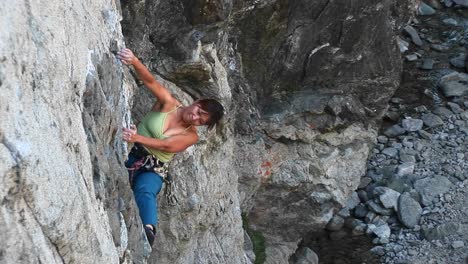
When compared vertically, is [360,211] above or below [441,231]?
above

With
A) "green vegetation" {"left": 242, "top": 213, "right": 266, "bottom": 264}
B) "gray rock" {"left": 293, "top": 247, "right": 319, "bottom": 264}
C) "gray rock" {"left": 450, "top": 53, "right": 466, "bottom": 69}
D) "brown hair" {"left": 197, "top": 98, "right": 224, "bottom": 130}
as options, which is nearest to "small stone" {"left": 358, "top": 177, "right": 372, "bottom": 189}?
"gray rock" {"left": 293, "top": 247, "right": 319, "bottom": 264}

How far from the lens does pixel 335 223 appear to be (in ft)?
60.1

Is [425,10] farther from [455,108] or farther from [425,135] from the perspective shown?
[425,135]

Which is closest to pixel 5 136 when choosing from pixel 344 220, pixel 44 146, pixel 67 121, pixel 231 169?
pixel 44 146

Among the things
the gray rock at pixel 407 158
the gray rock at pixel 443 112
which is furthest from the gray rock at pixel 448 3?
the gray rock at pixel 407 158

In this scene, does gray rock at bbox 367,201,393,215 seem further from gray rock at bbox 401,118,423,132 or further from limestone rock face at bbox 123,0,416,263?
gray rock at bbox 401,118,423,132

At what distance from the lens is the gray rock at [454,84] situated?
21.7m

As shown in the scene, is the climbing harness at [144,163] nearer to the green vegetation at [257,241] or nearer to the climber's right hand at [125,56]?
the climber's right hand at [125,56]

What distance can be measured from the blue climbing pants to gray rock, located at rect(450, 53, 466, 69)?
52.8 feet

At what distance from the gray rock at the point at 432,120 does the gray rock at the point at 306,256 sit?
6009mm

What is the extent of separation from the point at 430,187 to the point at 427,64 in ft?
17.1

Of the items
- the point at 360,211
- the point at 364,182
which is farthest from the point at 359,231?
the point at 364,182

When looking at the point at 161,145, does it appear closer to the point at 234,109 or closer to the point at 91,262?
the point at 91,262

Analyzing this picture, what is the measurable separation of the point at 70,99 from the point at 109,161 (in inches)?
52.1
